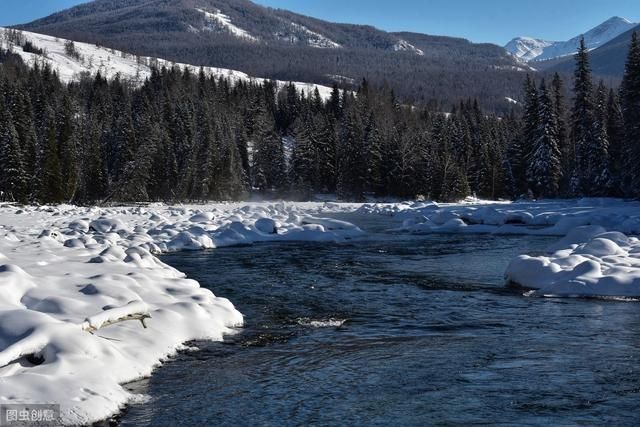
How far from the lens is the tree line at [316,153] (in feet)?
171

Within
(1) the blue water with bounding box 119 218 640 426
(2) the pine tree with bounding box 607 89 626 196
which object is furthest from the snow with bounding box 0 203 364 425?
(2) the pine tree with bounding box 607 89 626 196

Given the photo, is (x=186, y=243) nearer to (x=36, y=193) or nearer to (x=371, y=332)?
(x=371, y=332)

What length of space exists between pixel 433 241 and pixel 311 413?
68.7ft

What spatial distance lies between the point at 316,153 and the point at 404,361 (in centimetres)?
6673

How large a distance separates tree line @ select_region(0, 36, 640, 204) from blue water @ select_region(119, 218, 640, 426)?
33.6m

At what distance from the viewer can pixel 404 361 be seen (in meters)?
9.11

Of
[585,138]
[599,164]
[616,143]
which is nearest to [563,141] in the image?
[616,143]

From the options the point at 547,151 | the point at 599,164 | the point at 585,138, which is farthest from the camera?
the point at 547,151

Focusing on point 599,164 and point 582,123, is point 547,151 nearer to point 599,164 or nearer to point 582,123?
point 582,123

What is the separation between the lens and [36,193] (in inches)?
2122

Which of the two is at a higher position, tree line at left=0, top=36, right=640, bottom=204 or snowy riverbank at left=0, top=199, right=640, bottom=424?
tree line at left=0, top=36, right=640, bottom=204

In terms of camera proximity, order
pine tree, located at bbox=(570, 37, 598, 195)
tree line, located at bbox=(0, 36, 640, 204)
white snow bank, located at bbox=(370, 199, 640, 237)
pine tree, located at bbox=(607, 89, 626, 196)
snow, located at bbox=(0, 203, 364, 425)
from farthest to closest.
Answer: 1. tree line, located at bbox=(0, 36, 640, 204)
2. pine tree, located at bbox=(570, 37, 598, 195)
3. pine tree, located at bbox=(607, 89, 626, 196)
4. white snow bank, located at bbox=(370, 199, 640, 237)
5. snow, located at bbox=(0, 203, 364, 425)

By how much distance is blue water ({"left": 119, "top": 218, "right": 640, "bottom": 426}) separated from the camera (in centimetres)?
702

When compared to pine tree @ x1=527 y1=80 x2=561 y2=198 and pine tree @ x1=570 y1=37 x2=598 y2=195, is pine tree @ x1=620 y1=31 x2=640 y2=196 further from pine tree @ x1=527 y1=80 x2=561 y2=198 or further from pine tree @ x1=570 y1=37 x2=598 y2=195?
pine tree @ x1=527 y1=80 x2=561 y2=198
